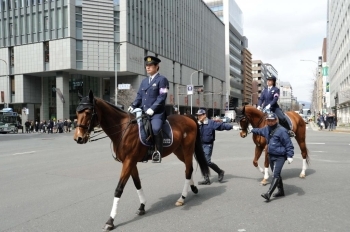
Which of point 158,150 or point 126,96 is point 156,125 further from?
point 126,96

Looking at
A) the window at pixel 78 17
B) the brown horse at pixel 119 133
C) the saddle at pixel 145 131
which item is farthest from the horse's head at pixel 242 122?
the window at pixel 78 17

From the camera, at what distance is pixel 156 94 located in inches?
224

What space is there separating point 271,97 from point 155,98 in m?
3.83

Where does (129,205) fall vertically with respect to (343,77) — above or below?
below

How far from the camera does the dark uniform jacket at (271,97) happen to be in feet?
26.2

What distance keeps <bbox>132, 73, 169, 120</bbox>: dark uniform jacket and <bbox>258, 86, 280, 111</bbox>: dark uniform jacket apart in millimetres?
3552

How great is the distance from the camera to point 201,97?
7988 cm

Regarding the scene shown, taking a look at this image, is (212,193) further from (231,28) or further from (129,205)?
(231,28)

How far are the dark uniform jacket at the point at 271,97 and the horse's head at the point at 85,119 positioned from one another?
4.86 meters

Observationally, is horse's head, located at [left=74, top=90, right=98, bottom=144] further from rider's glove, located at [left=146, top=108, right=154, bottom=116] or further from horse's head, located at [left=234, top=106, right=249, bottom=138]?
horse's head, located at [left=234, top=106, right=249, bottom=138]

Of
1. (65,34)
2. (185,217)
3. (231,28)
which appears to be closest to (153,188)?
(185,217)

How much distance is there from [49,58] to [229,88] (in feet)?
232

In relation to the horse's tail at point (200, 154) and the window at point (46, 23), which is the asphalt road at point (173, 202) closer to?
the horse's tail at point (200, 154)

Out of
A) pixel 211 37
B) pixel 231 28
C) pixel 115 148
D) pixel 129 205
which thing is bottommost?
pixel 129 205
